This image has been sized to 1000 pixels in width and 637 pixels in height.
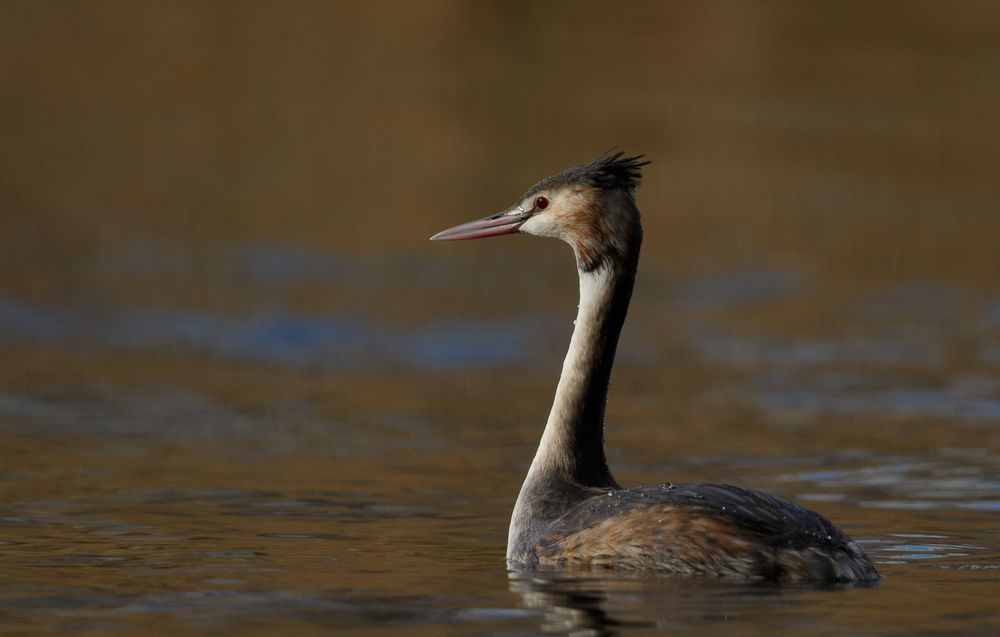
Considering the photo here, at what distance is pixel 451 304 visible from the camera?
22.9m

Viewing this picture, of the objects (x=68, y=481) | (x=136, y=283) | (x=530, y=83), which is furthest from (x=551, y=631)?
(x=530, y=83)

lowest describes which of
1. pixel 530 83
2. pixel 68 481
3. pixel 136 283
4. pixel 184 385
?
pixel 68 481

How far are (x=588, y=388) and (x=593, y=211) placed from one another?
0.84m

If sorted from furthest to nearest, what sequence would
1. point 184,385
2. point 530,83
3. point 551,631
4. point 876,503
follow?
1. point 530,83
2. point 184,385
3. point 876,503
4. point 551,631

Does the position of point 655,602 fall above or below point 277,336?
below

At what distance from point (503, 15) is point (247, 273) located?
11148 mm

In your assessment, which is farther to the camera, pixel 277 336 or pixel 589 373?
pixel 277 336

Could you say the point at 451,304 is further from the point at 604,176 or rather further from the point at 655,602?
the point at 655,602

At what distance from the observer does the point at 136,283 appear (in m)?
23.4

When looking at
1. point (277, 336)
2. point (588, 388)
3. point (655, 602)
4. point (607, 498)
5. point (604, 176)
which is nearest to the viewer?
point (655, 602)

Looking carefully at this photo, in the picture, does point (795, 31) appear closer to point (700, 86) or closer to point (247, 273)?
point (700, 86)

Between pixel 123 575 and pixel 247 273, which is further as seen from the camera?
pixel 247 273

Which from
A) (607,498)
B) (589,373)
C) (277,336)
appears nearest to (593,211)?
(589,373)

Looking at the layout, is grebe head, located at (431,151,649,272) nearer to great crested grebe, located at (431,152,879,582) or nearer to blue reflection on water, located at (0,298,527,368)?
great crested grebe, located at (431,152,879,582)
